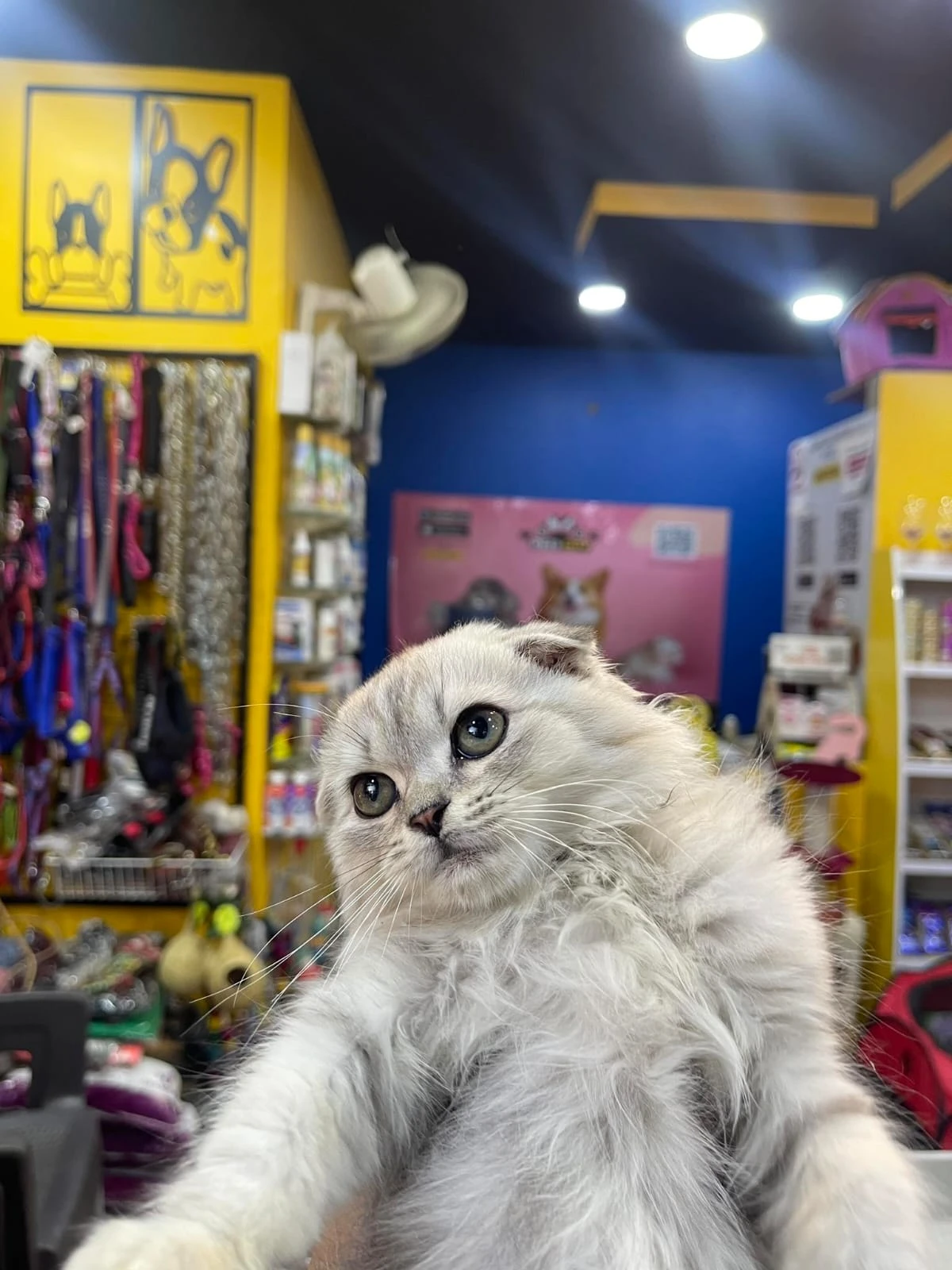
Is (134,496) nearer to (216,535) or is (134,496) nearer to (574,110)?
(216,535)

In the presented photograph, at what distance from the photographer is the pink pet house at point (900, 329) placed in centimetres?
357

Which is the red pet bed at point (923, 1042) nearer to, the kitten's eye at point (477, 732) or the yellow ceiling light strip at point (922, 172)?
the kitten's eye at point (477, 732)

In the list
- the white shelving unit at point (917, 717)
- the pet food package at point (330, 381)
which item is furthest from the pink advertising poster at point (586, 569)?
the pet food package at point (330, 381)

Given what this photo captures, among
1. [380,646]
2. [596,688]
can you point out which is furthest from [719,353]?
[596,688]

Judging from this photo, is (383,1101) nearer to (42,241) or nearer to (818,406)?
(42,241)

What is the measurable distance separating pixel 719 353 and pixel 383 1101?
5.52 meters

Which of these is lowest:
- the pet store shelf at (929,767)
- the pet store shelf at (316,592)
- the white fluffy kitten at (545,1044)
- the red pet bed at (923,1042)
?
the red pet bed at (923,1042)

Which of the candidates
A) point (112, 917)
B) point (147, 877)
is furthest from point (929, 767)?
point (112, 917)

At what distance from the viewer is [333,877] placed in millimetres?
971

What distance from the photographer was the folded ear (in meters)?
0.88

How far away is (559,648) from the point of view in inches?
35.1

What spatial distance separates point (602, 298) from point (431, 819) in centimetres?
428

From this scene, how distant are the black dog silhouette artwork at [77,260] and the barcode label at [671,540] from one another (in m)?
3.62

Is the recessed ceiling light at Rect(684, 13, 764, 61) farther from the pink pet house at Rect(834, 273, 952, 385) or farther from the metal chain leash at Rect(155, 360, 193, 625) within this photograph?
the metal chain leash at Rect(155, 360, 193, 625)
